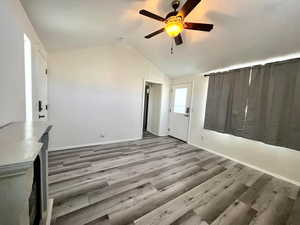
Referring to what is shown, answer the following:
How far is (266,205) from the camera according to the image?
1785mm

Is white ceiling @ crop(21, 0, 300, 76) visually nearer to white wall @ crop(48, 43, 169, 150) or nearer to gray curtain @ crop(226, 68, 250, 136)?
gray curtain @ crop(226, 68, 250, 136)

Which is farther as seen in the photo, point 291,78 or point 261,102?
point 261,102

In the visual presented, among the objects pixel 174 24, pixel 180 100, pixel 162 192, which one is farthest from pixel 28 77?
pixel 180 100

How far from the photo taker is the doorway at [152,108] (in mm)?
5012

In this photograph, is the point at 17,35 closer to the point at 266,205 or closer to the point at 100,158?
the point at 100,158

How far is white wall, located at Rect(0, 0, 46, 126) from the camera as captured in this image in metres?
1.06

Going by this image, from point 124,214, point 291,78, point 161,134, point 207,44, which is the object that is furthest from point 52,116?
point 291,78

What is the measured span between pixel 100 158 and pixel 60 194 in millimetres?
1109

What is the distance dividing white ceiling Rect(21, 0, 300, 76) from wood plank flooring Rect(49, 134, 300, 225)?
7.44 feet

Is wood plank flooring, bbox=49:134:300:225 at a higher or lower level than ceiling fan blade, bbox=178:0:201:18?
lower

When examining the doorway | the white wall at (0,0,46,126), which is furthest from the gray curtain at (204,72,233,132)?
the white wall at (0,0,46,126)

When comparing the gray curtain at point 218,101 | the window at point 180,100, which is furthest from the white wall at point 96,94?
the gray curtain at point 218,101

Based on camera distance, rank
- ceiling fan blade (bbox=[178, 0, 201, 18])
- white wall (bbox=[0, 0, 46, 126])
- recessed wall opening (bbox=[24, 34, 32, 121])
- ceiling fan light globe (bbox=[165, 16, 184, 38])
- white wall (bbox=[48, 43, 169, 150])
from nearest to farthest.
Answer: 1. white wall (bbox=[0, 0, 46, 126])
2. ceiling fan blade (bbox=[178, 0, 201, 18])
3. ceiling fan light globe (bbox=[165, 16, 184, 38])
4. recessed wall opening (bbox=[24, 34, 32, 121])
5. white wall (bbox=[48, 43, 169, 150])

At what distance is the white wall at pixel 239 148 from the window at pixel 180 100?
32 centimetres
